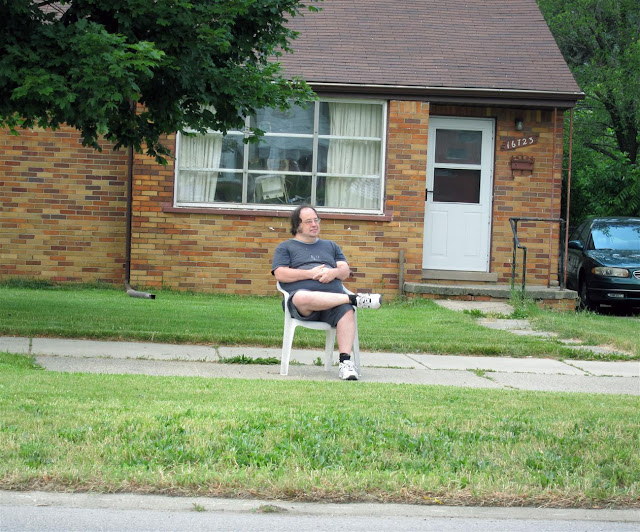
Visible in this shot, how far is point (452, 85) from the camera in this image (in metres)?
14.3

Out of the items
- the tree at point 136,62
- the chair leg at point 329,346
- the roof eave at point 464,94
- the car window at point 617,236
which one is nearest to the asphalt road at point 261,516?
the chair leg at point 329,346

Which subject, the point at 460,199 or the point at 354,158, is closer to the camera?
the point at 354,158

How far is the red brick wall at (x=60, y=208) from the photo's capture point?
1452 centimetres

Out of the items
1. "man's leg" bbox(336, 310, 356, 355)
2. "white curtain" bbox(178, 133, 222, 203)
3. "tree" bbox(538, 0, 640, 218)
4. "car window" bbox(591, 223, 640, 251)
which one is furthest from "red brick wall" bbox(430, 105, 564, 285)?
"man's leg" bbox(336, 310, 356, 355)

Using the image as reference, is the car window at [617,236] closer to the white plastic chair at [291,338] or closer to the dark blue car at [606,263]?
the dark blue car at [606,263]

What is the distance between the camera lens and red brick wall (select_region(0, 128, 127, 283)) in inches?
572

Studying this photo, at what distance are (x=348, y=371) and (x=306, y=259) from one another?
1.16 m

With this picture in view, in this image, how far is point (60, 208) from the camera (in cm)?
1462

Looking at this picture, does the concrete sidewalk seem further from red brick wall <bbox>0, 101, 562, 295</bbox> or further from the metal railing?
red brick wall <bbox>0, 101, 562, 295</bbox>

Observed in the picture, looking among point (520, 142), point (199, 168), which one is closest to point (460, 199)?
point (520, 142)

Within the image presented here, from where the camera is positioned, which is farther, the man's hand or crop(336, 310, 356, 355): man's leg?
the man's hand

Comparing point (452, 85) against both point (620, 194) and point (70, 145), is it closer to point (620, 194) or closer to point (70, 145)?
point (70, 145)

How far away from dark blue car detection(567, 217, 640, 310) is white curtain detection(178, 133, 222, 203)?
627 cm

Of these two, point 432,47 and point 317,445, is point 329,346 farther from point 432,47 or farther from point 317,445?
point 432,47
